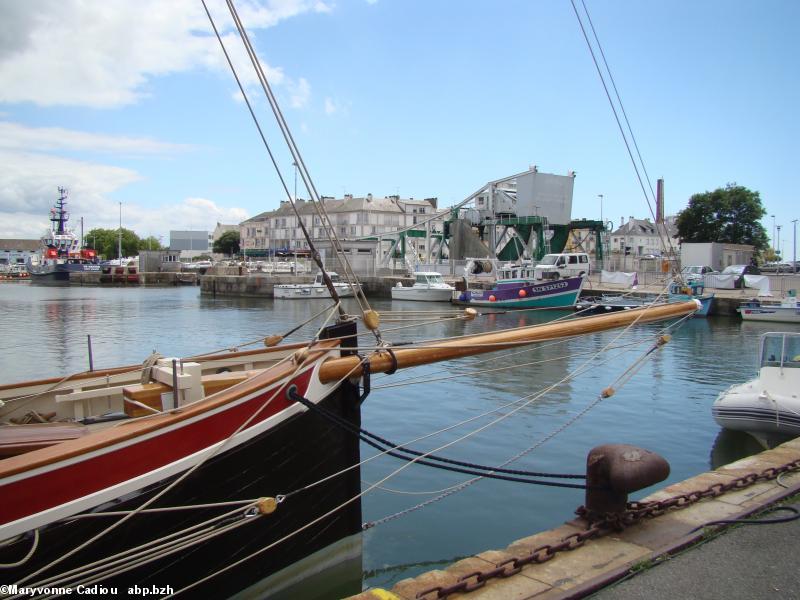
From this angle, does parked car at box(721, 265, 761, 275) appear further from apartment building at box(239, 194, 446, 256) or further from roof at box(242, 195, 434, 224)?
roof at box(242, 195, 434, 224)

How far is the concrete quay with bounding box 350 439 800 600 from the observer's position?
431 cm

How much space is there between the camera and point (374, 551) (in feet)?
25.0

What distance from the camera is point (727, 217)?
236 ft

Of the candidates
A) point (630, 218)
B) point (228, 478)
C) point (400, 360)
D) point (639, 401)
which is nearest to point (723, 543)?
point (400, 360)

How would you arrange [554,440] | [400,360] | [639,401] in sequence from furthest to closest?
[639,401], [554,440], [400,360]

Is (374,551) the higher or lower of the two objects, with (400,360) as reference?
lower

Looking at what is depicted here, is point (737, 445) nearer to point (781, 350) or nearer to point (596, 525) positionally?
point (781, 350)

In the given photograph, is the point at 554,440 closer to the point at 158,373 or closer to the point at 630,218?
the point at 158,373

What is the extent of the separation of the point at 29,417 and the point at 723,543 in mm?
6083

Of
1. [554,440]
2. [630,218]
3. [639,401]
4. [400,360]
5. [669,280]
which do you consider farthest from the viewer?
[630,218]

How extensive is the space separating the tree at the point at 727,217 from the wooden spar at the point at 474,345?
7231 cm

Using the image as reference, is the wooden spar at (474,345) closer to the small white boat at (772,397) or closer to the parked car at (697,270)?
the small white boat at (772,397)

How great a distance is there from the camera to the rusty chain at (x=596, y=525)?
14.4 ft

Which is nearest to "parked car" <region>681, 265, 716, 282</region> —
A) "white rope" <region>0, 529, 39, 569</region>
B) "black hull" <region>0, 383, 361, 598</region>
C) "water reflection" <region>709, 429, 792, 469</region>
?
"water reflection" <region>709, 429, 792, 469</region>
